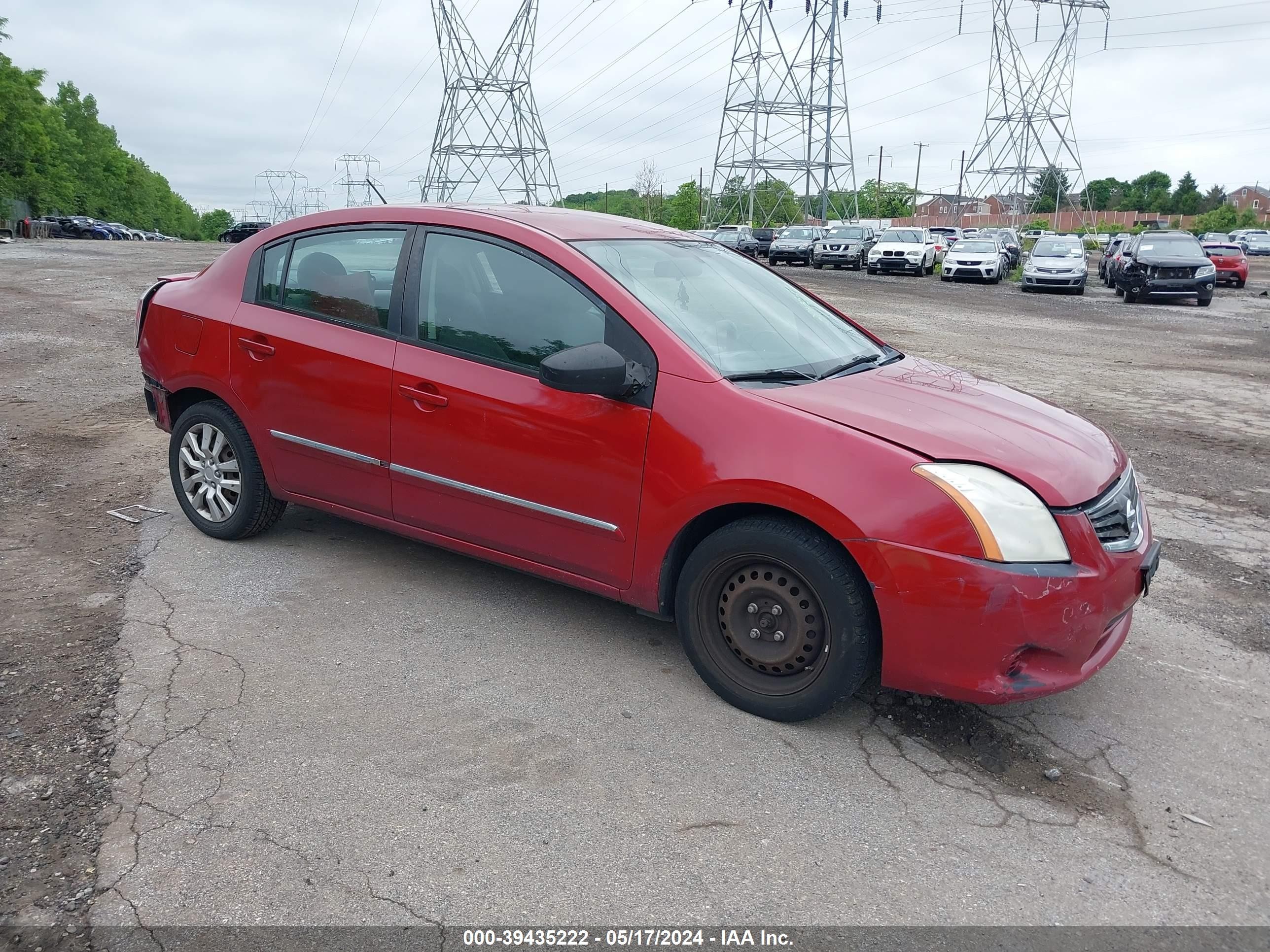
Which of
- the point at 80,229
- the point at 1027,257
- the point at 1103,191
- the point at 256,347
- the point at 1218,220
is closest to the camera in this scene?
the point at 256,347

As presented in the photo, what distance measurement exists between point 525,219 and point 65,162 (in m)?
81.2

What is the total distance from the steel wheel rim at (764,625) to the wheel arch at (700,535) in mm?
156

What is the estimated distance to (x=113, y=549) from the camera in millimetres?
5020

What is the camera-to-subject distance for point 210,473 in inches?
201

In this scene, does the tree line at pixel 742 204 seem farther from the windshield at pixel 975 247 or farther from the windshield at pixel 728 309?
the windshield at pixel 728 309

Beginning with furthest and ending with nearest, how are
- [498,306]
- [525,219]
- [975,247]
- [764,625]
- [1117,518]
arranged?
[975,247], [525,219], [498,306], [764,625], [1117,518]

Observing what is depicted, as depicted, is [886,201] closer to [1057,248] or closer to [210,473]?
[1057,248]

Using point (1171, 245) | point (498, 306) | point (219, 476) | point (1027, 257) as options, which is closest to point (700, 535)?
point (498, 306)

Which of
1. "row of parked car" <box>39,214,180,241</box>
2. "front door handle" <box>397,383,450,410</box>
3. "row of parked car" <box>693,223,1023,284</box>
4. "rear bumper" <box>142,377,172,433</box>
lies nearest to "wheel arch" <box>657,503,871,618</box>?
"front door handle" <box>397,383,450,410</box>

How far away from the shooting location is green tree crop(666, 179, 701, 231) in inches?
3561

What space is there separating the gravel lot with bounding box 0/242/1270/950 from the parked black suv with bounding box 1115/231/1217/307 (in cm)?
2120

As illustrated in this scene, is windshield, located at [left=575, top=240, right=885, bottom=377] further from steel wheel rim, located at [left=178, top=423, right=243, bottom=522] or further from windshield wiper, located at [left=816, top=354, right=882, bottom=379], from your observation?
steel wheel rim, located at [left=178, top=423, right=243, bottom=522]

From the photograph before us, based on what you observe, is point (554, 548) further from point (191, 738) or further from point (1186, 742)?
point (1186, 742)

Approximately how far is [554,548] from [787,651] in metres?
1.04
